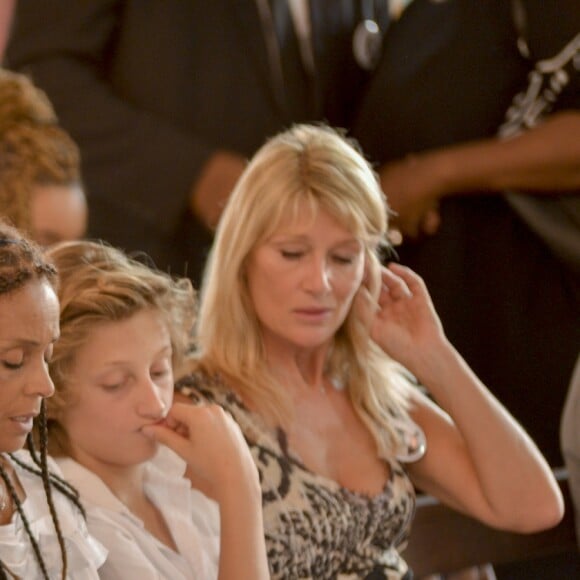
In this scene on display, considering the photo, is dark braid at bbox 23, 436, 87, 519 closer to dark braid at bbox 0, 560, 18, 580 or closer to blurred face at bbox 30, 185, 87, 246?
dark braid at bbox 0, 560, 18, 580

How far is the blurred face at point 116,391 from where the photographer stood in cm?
139

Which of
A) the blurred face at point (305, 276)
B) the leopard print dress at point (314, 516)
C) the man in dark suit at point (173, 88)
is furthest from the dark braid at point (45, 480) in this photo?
the man in dark suit at point (173, 88)

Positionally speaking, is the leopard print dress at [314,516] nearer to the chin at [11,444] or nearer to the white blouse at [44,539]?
the white blouse at [44,539]

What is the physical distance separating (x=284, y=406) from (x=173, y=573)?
38 centimetres

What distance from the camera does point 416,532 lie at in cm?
182

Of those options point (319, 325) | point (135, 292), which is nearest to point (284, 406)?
point (319, 325)

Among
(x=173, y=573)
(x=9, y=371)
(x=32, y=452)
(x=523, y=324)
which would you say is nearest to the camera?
(x=9, y=371)

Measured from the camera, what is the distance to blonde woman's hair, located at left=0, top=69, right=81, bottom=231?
6.52ft

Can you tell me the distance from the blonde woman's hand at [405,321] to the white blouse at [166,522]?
0.39 meters

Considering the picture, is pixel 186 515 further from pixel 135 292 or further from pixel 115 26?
pixel 115 26

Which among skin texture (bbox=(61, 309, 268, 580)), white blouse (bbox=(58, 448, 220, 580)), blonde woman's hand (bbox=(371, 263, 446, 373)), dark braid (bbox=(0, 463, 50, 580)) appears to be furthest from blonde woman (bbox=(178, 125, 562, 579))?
dark braid (bbox=(0, 463, 50, 580))

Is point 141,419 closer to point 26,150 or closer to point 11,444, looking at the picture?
point 11,444

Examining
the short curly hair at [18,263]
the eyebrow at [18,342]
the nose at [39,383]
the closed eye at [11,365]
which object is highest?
the short curly hair at [18,263]

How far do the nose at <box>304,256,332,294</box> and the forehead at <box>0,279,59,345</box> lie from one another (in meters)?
0.60
